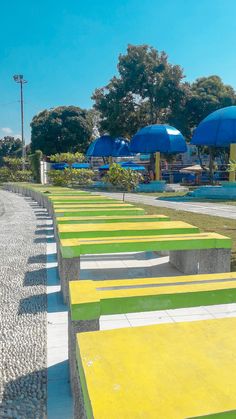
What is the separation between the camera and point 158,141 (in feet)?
87.0

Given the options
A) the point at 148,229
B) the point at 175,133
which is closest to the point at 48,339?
the point at 148,229

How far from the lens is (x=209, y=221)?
36.0 ft

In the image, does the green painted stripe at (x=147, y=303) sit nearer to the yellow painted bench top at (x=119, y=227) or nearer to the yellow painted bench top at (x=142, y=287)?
the yellow painted bench top at (x=142, y=287)

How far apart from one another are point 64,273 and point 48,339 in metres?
1.22

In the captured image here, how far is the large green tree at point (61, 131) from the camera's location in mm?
47628

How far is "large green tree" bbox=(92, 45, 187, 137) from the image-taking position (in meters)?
32.5

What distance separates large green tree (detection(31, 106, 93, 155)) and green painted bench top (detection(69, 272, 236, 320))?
149 ft

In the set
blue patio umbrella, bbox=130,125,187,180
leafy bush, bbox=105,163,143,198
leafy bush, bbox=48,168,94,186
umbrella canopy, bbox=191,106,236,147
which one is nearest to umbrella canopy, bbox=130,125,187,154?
blue patio umbrella, bbox=130,125,187,180

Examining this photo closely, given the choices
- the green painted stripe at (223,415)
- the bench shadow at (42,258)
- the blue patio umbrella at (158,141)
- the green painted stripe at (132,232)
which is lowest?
the bench shadow at (42,258)

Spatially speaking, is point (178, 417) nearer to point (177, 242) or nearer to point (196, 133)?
point (177, 242)

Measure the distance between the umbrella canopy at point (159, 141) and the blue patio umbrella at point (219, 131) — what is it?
12.5 feet

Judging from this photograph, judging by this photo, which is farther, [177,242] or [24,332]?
[177,242]

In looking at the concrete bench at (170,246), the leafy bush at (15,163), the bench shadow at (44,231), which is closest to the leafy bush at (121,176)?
the bench shadow at (44,231)

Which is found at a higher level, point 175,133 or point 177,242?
point 175,133
